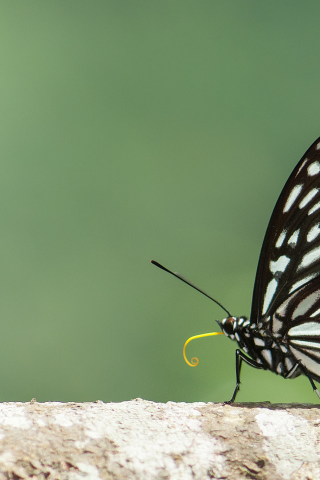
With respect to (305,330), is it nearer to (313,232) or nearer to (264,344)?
(264,344)

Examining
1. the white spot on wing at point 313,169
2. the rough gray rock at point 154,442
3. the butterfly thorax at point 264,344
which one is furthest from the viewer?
the butterfly thorax at point 264,344

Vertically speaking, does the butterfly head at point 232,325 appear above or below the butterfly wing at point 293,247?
below

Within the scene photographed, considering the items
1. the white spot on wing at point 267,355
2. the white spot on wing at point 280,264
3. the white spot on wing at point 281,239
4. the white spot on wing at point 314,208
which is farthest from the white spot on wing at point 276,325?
the white spot on wing at point 314,208

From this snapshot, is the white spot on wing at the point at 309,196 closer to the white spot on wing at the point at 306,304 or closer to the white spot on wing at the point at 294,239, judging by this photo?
the white spot on wing at the point at 294,239

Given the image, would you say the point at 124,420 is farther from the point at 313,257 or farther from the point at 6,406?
the point at 313,257

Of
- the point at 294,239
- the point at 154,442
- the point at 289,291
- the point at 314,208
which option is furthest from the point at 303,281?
the point at 154,442

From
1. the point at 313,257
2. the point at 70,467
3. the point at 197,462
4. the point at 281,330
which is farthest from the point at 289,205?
the point at 70,467
